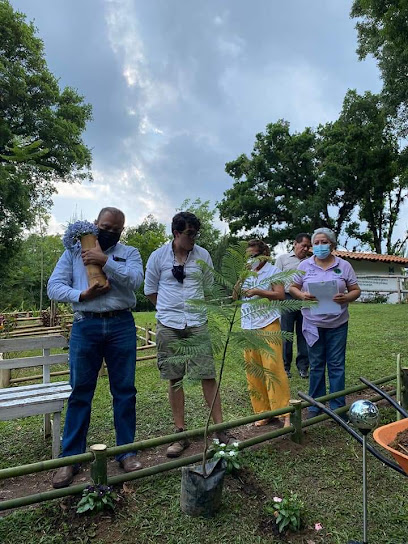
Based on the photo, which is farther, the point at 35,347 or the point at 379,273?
the point at 379,273

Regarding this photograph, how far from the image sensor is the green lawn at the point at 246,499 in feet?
6.55

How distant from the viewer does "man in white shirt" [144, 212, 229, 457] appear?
9.19ft

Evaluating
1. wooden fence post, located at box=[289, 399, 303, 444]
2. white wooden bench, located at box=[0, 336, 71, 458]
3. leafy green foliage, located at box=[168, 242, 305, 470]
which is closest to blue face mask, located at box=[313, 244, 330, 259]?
wooden fence post, located at box=[289, 399, 303, 444]

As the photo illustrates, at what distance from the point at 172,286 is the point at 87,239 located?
0.72 metres

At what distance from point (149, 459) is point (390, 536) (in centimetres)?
151

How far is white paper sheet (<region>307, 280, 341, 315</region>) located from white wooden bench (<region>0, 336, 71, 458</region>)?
6.68 feet

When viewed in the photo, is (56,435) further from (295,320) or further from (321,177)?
(321,177)

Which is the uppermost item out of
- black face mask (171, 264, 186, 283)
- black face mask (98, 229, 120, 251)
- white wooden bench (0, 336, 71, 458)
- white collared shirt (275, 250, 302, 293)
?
black face mask (98, 229, 120, 251)

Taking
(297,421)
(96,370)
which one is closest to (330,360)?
(297,421)

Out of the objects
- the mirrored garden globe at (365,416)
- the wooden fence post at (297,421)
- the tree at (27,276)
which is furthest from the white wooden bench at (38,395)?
the tree at (27,276)

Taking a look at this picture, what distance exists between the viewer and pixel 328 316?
333 cm

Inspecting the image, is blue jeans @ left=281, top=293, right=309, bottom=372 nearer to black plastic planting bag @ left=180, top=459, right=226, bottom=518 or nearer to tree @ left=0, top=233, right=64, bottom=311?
black plastic planting bag @ left=180, top=459, right=226, bottom=518

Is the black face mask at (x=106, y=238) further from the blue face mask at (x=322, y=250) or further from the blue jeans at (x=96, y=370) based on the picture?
the blue face mask at (x=322, y=250)

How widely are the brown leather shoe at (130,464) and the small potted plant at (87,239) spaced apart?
1100 millimetres
